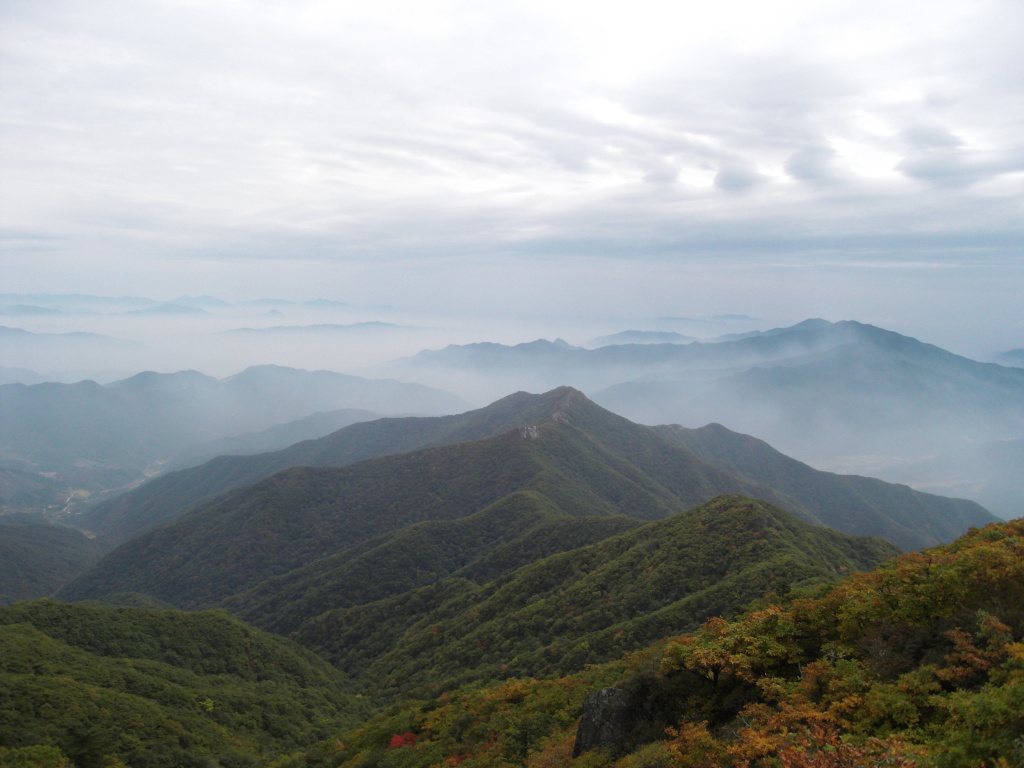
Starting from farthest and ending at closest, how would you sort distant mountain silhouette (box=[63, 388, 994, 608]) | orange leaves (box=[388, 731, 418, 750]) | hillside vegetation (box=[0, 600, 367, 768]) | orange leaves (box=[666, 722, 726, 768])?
distant mountain silhouette (box=[63, 388, 994, 608]), hillside vegetation (box=[0, 600, 367, 768]), orange leaves (box=[388, 731, 418, 750]), orange leaves (box=[666, 722, 726, 768])

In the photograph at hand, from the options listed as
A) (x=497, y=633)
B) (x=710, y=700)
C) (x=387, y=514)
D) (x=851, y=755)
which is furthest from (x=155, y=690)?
(x=387, y=514)

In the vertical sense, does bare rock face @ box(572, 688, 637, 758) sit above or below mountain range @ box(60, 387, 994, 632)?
above

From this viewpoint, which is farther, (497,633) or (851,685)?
(497,633)

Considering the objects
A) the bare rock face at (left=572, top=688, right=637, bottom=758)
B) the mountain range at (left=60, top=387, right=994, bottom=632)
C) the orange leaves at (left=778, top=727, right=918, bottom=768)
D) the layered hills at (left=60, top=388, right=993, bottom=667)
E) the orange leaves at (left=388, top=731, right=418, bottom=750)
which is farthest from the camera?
the mountain range at (left=60, top=387, right=994, bottom=632)

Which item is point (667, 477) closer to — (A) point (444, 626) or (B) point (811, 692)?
(A) point (444, 626)

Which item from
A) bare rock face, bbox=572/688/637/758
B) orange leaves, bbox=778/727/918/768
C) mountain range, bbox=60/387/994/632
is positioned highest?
orange leaves, bbox=778/727/918/768

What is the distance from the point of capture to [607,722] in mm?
19547

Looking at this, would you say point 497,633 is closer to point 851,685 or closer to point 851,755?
point 851,685

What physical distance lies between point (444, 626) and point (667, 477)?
128164 millimetres

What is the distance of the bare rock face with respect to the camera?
19094 mm

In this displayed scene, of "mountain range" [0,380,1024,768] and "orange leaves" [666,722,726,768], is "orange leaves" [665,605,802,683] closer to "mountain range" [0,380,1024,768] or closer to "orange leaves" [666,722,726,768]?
"mountain range" [0,380,1024,768]

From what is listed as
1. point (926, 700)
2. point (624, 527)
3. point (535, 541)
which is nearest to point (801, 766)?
point (926, 700)

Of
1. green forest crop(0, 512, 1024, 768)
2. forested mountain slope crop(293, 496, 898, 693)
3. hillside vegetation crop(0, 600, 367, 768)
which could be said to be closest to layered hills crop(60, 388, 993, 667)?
forested mountain slope crop(293, 496, 898, 693)

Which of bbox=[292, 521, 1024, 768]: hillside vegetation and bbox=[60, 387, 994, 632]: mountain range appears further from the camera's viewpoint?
bbox=[60, 387, 994, 632]: mountain range
